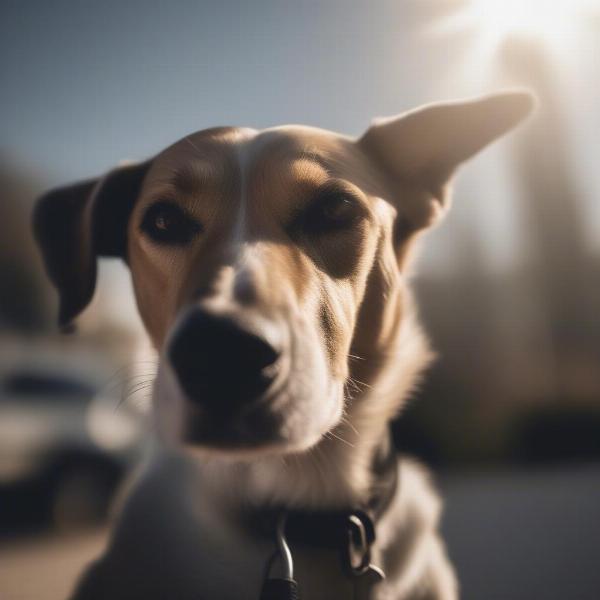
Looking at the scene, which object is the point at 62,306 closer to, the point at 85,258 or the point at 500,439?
the point at 85,258

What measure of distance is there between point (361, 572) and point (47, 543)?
107 centimetres

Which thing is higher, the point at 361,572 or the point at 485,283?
the point at 485,283

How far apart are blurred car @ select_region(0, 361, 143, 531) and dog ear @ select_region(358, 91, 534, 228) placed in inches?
42.4

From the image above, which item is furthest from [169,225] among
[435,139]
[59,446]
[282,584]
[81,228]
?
[59,446]

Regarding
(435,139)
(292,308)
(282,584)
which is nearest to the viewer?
(292,308)

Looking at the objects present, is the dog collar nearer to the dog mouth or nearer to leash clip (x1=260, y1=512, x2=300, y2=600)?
leash clip (x1=260, y1=512, x2=300, y2=600)

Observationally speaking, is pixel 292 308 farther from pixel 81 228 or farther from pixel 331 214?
pixel 81 228

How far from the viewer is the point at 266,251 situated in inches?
42.3

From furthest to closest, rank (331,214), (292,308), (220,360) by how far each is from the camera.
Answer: (331,214) → (292,308) → (220,360)

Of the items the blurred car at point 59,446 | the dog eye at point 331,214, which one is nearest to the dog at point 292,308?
the dog eye at point 331,214

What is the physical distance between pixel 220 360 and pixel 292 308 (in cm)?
20

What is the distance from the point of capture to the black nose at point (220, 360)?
84cm

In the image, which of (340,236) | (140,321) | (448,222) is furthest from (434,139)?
(140,321)

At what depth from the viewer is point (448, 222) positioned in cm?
165
